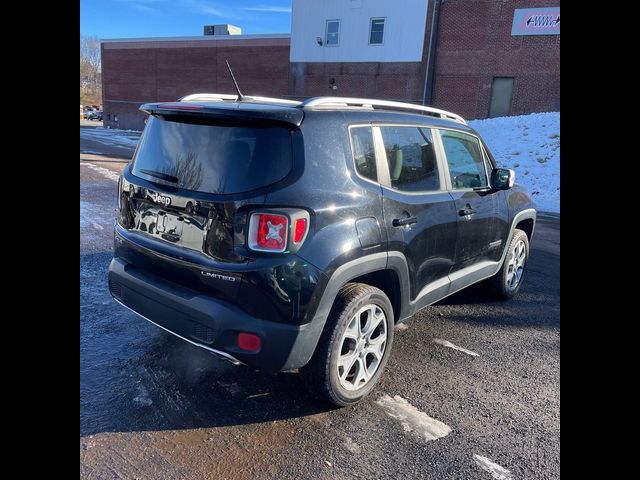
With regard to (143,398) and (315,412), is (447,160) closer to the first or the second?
(315,412)

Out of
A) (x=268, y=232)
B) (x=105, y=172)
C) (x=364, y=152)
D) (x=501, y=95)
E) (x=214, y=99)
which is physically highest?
(x=501, y=95)

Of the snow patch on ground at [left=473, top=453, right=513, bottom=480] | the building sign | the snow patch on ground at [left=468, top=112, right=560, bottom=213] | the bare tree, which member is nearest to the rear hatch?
the snow patch on ground at [left=473, top=453, right=513, bottom=480]

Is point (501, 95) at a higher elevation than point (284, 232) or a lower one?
higher

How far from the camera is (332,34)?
30.5 meters

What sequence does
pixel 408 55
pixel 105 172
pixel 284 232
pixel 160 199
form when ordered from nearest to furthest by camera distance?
pixel 284 232
pixel 160 199
pixel 105 172
pixel 408 55

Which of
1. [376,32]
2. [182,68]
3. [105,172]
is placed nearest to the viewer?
[105,172]

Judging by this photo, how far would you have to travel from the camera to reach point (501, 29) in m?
26.3

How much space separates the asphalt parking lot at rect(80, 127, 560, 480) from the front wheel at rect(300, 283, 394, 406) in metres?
0.15

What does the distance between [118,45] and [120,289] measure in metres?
44.4

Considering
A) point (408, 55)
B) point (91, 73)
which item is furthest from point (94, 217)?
point (91, 73)

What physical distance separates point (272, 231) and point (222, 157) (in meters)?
0.56

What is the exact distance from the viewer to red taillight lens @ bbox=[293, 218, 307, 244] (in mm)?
2498

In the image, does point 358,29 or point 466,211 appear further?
point 358,29
